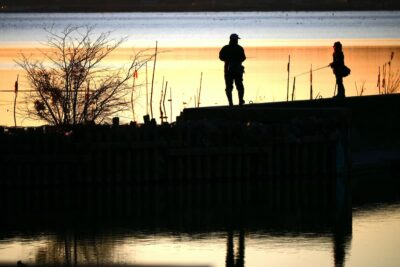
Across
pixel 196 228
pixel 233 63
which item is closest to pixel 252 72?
pixel 233 63

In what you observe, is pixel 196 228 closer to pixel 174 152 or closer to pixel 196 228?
pixel 196 228

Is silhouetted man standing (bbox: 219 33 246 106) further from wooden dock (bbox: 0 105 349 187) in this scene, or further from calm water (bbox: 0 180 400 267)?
calm water (bbox: 0 180 400 267)

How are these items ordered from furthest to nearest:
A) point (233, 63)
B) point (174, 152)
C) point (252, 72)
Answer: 1. point (252, 72)
2. point (233, 63)
3. point (174, 152)

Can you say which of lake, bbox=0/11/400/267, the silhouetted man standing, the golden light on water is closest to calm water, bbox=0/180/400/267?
lake, bbox=0/11/400/267

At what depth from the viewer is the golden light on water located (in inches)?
1908

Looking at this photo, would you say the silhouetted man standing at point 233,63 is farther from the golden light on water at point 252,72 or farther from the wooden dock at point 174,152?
the golden light on water at point 252,72

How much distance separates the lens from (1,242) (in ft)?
73.5

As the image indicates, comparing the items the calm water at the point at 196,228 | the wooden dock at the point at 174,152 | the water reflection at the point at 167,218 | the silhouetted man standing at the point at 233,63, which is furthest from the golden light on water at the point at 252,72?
the calm water at the point at 196,228

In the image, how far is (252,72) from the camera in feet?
220

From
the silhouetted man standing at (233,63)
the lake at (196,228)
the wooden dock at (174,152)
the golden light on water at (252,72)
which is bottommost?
the lake at (196,228)

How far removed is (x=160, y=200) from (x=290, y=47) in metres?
72.2

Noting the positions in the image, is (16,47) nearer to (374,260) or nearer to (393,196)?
(393,196)

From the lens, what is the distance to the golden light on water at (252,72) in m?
48.5

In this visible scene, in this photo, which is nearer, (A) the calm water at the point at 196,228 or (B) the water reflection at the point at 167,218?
(A) the calm water at the point at 196,228
